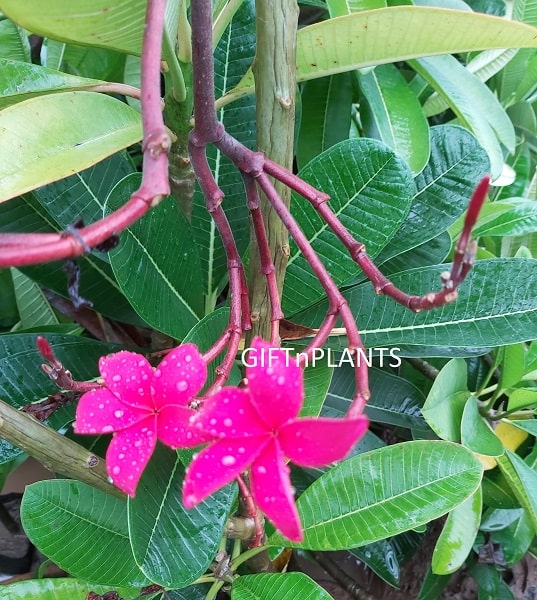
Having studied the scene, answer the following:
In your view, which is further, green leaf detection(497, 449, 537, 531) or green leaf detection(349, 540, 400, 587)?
green leaf detection(349, 540, 400, 587)

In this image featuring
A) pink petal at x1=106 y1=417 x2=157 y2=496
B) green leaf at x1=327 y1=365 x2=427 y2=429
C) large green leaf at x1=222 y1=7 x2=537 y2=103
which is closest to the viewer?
pink petal at x1=106 y1=417 x2=157 y2=496

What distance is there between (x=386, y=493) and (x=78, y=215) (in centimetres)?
47

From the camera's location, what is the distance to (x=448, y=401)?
2.46 feet

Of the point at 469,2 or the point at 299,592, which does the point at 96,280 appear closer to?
the point at 299,592

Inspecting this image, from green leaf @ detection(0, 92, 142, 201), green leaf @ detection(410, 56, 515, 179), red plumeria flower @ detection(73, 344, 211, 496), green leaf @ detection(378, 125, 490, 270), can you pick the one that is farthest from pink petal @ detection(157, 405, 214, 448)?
green leaf @ detection(410, 56, 515, 179)

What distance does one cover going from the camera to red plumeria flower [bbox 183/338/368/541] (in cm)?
26

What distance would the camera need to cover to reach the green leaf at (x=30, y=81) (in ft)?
1.71

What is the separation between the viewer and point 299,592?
63 cm

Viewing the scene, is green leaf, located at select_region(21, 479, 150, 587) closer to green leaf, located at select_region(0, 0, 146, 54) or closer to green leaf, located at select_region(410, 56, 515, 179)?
green leaf, located at select_region(0, 0, 146, 54)

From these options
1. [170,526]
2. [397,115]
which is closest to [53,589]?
[170,526]

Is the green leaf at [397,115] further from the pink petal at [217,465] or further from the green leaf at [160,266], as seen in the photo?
the pink petal at [217,465]

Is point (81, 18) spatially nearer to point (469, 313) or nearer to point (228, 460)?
point (228, 460)

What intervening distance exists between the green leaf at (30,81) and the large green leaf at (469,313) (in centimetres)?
40

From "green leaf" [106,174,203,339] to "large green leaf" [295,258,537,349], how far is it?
184 mm
